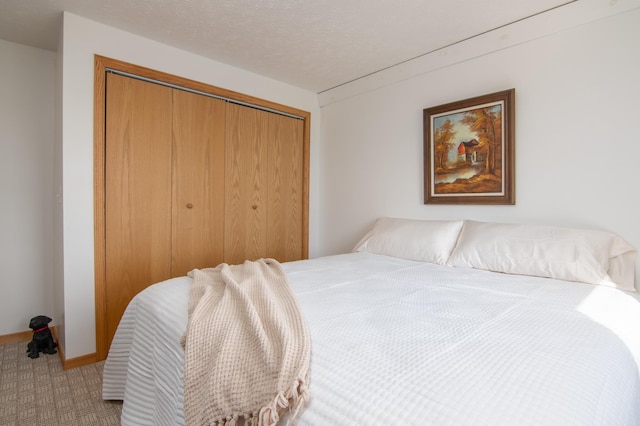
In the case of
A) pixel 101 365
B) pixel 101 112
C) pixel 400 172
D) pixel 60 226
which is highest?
pixel 101 112

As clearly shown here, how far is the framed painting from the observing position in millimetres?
2266

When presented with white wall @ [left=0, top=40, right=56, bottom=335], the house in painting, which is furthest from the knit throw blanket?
white wall @ [left=0, top=40, right=56, bottom=335]

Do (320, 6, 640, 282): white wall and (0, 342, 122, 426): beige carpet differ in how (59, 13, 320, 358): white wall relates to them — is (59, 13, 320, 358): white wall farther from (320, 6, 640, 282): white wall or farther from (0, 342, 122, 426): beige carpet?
(320, 6, 640, 282): white wall

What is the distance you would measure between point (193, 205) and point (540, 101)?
2718mm

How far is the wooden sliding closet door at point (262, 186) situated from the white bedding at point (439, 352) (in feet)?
4.67

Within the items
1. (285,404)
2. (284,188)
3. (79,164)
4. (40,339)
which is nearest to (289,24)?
(284,188)

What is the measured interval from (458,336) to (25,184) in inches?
130

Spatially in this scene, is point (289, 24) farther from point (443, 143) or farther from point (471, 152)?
point (471, 152)

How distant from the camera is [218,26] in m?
2.28

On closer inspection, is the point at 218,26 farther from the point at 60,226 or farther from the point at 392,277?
the point at 392,277

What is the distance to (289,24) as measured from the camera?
2.25 metres

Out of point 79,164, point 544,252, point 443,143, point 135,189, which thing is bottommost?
point 544,252

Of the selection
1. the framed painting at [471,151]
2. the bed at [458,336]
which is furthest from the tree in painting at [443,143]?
the bed at [458,336]

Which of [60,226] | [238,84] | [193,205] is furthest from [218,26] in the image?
[60,226]
